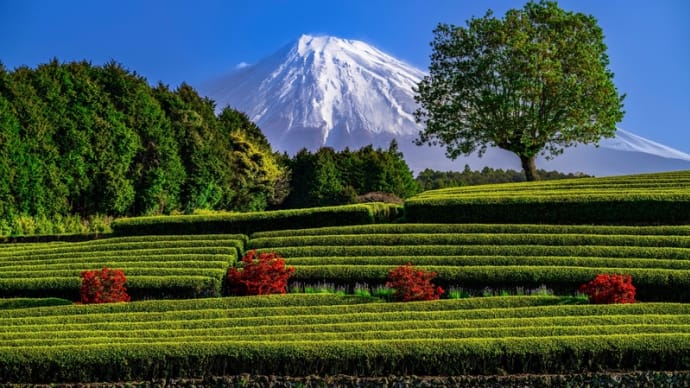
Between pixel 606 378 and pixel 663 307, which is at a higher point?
pixel 663 307

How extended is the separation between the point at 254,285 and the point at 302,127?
99.7 m

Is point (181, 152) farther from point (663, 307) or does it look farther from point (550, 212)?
point (663, 307)

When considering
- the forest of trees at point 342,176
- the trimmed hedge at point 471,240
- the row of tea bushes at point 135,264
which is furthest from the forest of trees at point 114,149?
the trimmed hedge at point 471,240

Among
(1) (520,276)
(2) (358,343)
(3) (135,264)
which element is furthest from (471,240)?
(2) (358,343)

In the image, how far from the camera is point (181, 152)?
47031 mm

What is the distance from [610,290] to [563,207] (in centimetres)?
825

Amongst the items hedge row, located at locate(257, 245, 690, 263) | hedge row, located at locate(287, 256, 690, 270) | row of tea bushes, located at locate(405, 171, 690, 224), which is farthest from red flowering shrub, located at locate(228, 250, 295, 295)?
row of tea bushes, located at locate(405, 171, 690, 224)

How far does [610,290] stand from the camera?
58.9 ft

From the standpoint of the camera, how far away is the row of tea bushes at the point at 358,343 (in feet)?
44.5

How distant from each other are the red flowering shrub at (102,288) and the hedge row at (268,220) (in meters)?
7.60

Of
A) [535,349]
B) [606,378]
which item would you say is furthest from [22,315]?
[606,378]

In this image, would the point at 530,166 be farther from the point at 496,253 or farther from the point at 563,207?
the point at 496,253

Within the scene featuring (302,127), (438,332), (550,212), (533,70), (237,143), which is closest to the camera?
(438,332)

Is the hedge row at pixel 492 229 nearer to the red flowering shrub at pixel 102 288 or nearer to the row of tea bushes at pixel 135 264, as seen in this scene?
the row of tea bushes at pixel 135 264
